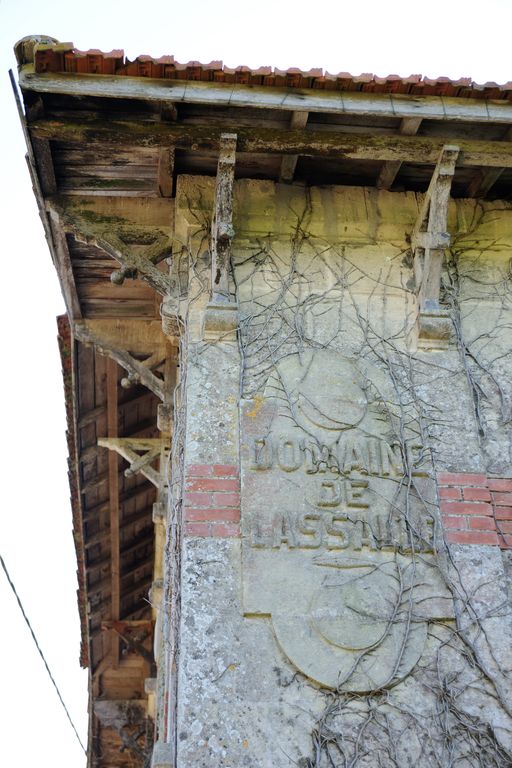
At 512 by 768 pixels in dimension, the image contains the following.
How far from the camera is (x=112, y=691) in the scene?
10.1 m

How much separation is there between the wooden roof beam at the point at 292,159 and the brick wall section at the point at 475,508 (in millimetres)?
2360

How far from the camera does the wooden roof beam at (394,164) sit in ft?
19.2

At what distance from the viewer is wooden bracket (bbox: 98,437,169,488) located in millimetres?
8125

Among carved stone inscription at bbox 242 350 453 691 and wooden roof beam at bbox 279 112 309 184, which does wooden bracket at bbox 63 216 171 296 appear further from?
carved stone inscription at bbox 242 350 453 691

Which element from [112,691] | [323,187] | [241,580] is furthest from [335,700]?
[112,691]

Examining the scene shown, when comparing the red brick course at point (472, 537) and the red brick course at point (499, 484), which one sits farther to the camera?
the red brick course at point (499, 484)

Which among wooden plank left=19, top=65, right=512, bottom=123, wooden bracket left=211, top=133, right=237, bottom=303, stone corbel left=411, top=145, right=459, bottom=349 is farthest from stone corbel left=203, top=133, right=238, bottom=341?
stone corbel left=411, top=145, right=459, bottom=349

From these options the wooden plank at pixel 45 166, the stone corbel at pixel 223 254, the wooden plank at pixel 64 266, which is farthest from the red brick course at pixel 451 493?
the wooden plank at pixel 45 166

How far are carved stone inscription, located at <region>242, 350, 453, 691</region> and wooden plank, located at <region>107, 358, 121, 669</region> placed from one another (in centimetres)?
313

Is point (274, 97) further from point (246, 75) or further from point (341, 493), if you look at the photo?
point (341, 493)

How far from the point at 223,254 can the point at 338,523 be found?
190cm

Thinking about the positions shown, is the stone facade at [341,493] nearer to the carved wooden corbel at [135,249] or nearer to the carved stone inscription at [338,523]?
the carved stone inscription at [338,523]

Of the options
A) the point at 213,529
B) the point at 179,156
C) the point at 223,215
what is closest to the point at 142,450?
the point at 179,156

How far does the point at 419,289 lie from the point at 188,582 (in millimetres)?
2503
